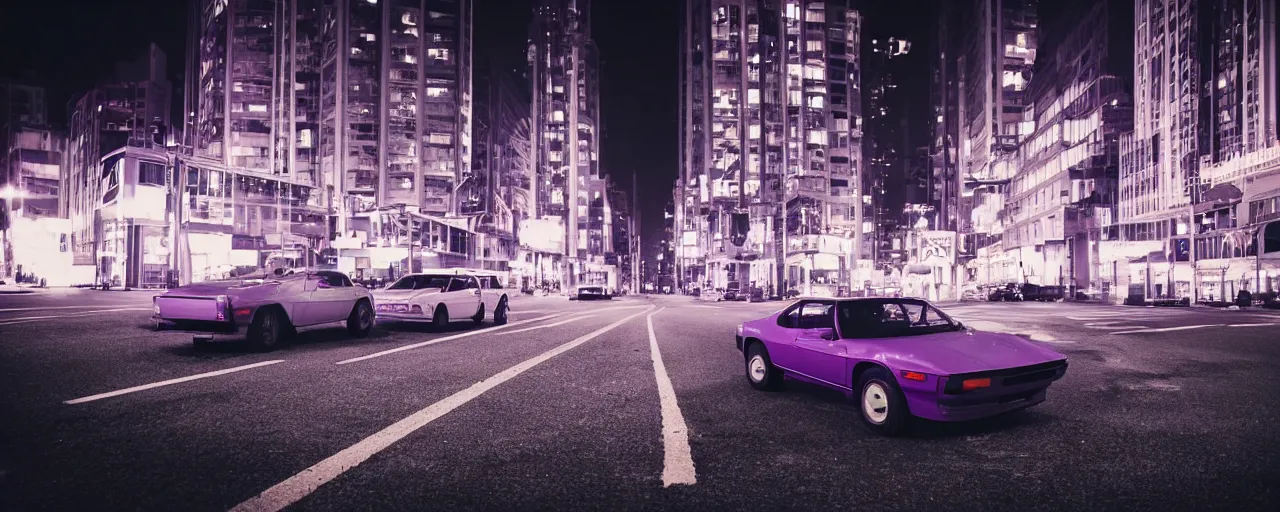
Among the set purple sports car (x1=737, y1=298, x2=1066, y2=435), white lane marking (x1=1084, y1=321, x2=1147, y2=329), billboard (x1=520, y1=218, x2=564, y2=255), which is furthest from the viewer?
billboard (x1=520, y1=218, x2=564, y2=255)

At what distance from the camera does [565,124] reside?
11812 cm

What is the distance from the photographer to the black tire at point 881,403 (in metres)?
5.04

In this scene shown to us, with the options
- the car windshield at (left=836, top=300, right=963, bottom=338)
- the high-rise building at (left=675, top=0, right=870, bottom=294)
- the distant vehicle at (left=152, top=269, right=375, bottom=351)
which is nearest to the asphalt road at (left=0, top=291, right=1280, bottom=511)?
the distant vehicle at (left=152, top=269, right=375, bottom=351)

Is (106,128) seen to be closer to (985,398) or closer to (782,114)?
(782,114)

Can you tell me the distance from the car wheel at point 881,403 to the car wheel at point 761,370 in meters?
1.58

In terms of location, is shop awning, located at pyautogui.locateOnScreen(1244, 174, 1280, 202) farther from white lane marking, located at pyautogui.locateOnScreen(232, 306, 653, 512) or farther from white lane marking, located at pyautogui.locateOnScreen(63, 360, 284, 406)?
white lane marking, located at pyautogui.locateOnScreen(63, 360, 284, 406)

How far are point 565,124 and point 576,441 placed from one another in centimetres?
11776

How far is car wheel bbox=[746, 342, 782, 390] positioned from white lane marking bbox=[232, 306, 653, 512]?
10.7ft

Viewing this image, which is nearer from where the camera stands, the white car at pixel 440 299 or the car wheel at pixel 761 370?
the car wheel at pixel 761 370

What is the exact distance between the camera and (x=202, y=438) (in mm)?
4785

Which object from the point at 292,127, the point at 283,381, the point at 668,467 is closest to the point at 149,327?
the point at 283,381

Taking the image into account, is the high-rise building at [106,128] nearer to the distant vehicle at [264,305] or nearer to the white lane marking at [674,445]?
the distant vehicle at [264,305]

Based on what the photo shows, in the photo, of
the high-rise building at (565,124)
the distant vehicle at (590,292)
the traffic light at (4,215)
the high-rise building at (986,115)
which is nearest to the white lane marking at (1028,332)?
the distant vehicle at (590,292)

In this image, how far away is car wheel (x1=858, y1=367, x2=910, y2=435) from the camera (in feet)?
16.5
